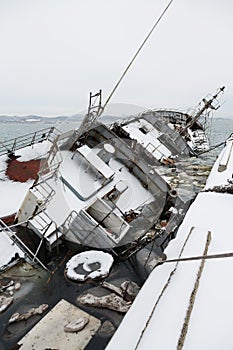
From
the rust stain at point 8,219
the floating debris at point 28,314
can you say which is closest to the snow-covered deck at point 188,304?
the floating debris at point 28,314

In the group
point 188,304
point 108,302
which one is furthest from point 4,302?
point 188,304

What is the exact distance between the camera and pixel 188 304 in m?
4.06

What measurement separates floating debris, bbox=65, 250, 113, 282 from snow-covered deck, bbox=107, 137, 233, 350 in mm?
2440

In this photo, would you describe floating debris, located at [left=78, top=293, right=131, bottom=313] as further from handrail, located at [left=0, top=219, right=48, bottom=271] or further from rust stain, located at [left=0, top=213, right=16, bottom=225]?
rust stain, located at [left=0, top=213, right=16, bottom=225]

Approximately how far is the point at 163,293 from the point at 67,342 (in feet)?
8.63

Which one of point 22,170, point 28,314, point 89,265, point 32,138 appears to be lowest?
point 89,265

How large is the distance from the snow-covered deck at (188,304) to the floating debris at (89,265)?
8.00 ft

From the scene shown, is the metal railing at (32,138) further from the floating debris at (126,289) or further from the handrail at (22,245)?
the floating debris at (126,289)

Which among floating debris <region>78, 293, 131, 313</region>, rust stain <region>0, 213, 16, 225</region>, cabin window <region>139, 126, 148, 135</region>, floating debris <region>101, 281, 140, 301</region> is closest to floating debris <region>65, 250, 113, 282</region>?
floating debris <region>101, 281, 140, 301</region>

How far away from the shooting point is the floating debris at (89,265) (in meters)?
7.49

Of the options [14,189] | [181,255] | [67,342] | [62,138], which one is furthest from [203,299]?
[14,189]

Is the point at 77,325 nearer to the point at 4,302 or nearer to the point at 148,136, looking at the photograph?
the point at 4,302

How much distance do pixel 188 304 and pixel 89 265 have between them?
4260 millimetres

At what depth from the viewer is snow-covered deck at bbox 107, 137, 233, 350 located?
3545 millimetres
